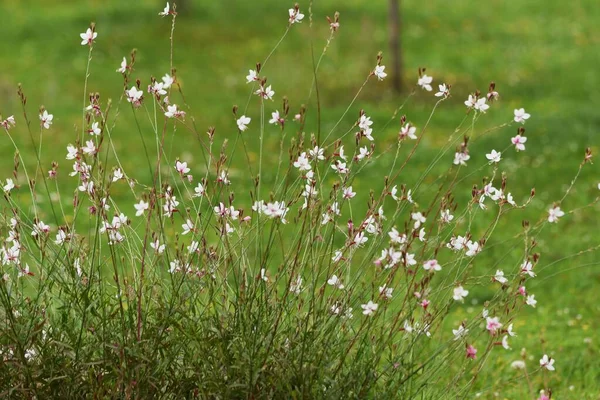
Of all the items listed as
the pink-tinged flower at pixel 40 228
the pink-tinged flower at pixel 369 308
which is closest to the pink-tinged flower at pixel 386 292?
the pink-tinged flower at pixel 369 308

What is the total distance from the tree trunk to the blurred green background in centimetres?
22

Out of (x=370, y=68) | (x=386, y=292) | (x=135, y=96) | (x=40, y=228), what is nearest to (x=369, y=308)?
(x=386, y=292)

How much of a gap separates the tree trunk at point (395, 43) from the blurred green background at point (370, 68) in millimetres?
220

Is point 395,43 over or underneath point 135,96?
over

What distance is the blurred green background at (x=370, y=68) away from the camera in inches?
458

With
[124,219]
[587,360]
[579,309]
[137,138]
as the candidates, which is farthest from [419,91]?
[124,219]

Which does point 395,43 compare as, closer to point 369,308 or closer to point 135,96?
point 135,96

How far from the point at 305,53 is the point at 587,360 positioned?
13.5 m

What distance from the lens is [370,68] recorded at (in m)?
17.6

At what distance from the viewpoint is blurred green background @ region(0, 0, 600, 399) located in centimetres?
1162

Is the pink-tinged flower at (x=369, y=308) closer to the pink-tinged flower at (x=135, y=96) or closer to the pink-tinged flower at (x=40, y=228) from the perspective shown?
the pink-tinged flower at (x=135, y=96)

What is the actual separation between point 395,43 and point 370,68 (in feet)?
3.28

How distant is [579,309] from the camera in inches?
317

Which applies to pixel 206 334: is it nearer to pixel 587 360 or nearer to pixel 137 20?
pixel 587 360
